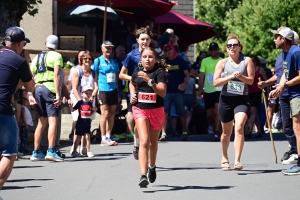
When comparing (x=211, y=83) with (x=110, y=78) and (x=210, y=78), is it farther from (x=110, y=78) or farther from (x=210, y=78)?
(x=110, y=78)

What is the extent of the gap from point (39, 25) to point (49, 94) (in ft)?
31.0

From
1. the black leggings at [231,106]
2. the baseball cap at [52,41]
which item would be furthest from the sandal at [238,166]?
the baseball cap at [52,41]

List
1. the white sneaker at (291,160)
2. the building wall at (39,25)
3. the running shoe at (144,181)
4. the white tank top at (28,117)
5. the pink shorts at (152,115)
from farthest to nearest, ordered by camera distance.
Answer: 1. the building wall at (39,25)
2. the white tank top at (28,117)
3. the white sneaker at (291,160)
4. the pink shorts at (152,115)
5. the running shoe at (144,181)

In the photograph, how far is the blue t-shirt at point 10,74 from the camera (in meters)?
9.06

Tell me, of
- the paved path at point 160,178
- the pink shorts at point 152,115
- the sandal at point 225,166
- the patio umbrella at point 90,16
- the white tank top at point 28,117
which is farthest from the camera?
the patio umbrella at point 90,16

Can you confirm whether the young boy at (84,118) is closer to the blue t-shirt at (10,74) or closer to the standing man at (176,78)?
the standing man at (176,78)

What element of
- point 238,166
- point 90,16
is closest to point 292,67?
point 238,166

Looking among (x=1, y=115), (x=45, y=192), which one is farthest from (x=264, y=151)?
(x=1, y=115)

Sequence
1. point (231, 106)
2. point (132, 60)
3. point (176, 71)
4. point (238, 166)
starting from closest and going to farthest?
1. point (238, 166)
2. point (231, 106)
3. point (132, 60)
4. point (176, 71)

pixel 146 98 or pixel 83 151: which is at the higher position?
pixel 146 98

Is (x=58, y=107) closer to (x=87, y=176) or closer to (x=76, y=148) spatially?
(x=76, y=148)

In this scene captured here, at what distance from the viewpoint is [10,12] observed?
53.3 feet

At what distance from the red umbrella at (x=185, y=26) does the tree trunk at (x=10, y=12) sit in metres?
8.10

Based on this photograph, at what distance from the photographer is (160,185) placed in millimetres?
10797
